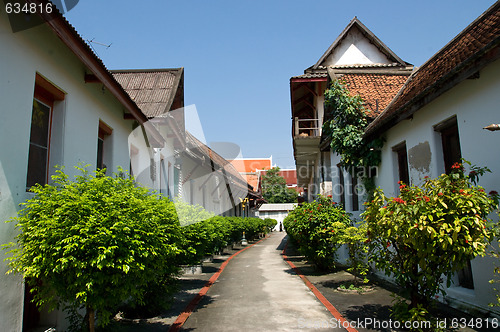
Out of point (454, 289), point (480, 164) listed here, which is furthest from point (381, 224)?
point (454, 289)

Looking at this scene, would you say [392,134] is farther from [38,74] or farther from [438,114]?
[38,74]

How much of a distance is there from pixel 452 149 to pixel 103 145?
6.69 m

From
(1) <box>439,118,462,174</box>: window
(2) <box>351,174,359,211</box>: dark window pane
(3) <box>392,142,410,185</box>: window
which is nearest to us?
(1) <box>439,118,462,174</box>: window

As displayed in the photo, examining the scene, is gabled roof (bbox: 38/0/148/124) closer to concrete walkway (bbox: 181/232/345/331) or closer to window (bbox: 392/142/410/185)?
concrete walkway (bbox: 181/232/345/331)

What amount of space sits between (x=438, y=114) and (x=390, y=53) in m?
12.3

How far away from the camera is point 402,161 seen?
845cm

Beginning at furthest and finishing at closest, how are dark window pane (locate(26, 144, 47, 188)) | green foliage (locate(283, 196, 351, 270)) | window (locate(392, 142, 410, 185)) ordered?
green foliage (locate(283, 196, 351, 270)), window (locate(392, 142, 410, 185)), dark window pane (locate(26, 144, 47, 188))

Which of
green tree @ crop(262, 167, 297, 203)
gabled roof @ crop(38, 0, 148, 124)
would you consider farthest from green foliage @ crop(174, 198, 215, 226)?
green tree @ crop(262, 167, 297, 203)

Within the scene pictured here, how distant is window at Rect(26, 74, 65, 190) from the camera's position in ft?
15.2

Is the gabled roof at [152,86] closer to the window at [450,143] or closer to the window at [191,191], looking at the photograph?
the window at [191,191]

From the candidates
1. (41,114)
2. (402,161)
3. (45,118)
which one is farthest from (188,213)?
(402,161)

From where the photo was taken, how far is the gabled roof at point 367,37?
56.4 feet

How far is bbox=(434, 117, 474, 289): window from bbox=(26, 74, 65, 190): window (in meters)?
6.36

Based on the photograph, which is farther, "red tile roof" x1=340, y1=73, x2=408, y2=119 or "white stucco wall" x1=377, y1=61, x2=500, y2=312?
"red tile roof" x1=340, y1=73, x2=408, y2=119
